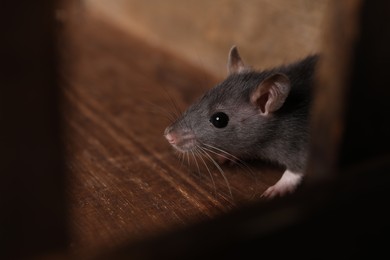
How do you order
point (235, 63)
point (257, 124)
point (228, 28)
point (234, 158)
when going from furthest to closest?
1. point (228, 28)
2. point (235, 63)
3. point (234, 158)
4. point (257, 124)

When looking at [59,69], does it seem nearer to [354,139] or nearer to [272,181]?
[354,139]

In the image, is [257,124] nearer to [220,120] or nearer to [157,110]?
[220,120]

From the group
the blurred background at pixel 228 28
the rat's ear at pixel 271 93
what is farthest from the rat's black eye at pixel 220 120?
the blurred background at pixel 228 28

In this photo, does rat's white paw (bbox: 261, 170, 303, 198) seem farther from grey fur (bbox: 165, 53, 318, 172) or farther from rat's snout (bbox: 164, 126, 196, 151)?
rat's snout (bbox: 164, 126, 196, 151)

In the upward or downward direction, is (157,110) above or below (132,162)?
above

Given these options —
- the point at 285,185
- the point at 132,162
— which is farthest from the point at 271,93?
the point at 132,162

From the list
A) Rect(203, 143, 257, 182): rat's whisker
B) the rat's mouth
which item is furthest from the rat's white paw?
the rat's mouth

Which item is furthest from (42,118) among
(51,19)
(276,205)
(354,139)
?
(354,139)
